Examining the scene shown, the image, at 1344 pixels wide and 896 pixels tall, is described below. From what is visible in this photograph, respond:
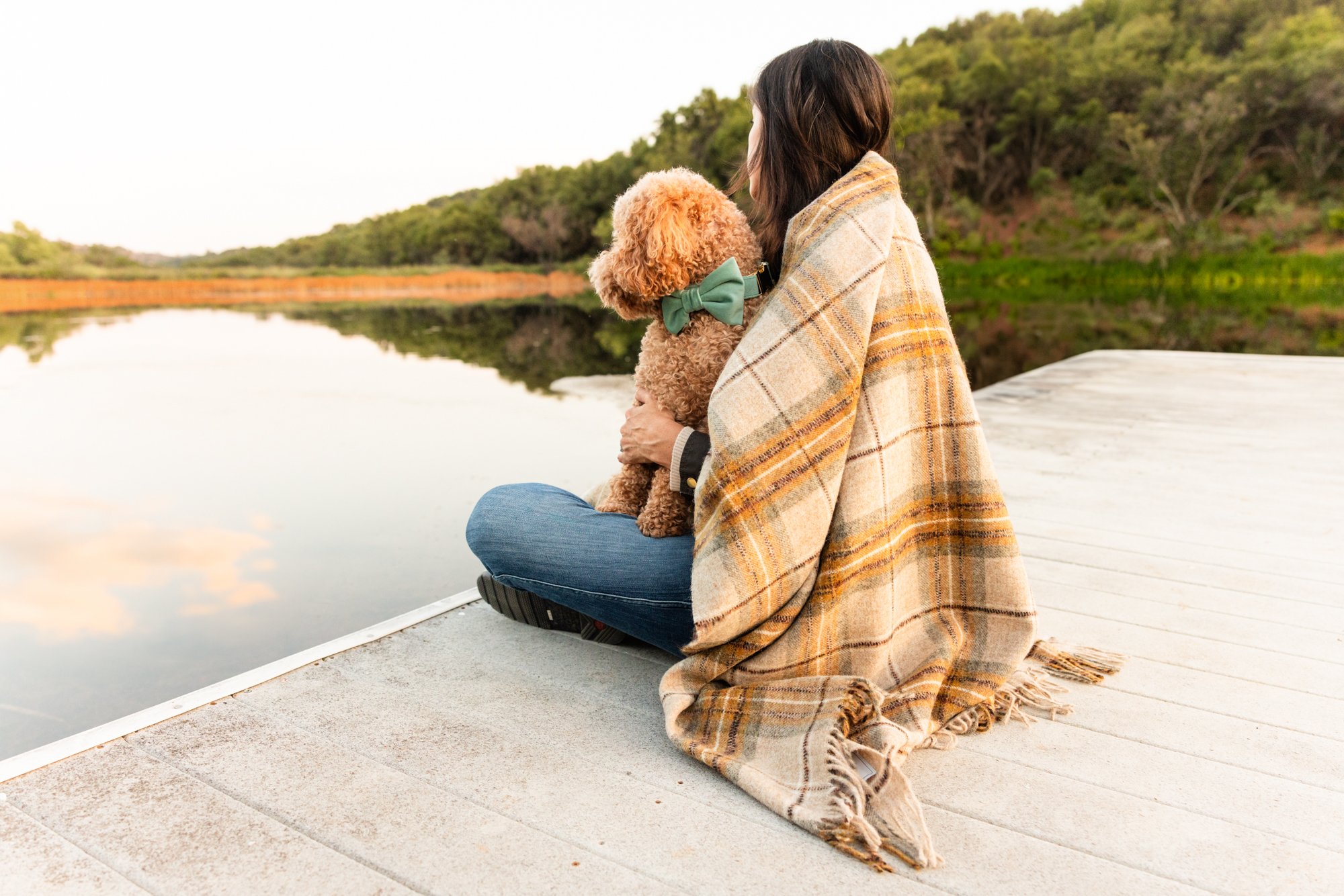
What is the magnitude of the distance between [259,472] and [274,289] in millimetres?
30164

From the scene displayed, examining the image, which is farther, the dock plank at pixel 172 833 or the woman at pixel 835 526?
the woman at pixel 835 526

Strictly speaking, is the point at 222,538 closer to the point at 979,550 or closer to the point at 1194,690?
the point at 979,550

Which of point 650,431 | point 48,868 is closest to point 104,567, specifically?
point 48,868

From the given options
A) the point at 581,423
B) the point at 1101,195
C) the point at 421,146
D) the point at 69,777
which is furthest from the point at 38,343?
the point at 1101,195

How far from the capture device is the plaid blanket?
54.7 inches

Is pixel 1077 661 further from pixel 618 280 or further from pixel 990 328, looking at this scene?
pixel 990 328

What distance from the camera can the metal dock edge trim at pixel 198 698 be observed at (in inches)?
55.9

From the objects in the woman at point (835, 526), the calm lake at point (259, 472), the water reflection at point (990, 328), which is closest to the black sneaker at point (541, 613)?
the woman at point (835, 526)

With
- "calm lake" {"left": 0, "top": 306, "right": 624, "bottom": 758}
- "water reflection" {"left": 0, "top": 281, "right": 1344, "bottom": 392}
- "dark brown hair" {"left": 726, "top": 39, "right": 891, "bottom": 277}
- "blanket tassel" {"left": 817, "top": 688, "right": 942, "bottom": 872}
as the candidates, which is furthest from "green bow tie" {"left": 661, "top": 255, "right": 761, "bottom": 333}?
"water reflection" {"left": 0, "top": 281, "right": 1344, "bottom": 392}

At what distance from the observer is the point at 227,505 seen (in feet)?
15.0

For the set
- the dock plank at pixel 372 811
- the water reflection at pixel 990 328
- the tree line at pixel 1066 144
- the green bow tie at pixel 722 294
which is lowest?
the water reflection at pixel 990 328

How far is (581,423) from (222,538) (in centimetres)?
289

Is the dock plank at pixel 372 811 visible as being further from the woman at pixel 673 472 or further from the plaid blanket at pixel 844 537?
the woman at pixel 673 472

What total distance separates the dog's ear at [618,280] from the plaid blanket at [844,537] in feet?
0.76
